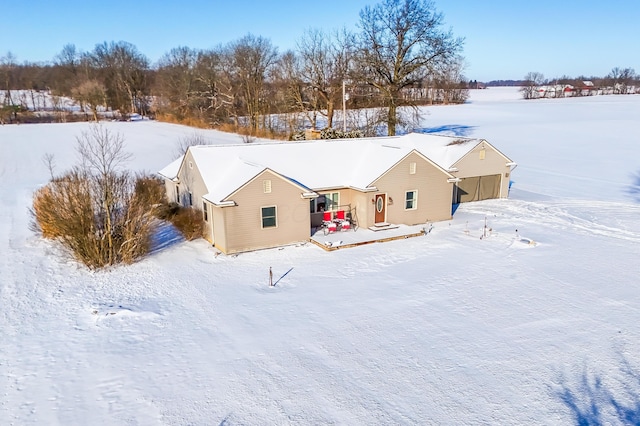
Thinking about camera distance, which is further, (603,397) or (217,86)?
(217,86)

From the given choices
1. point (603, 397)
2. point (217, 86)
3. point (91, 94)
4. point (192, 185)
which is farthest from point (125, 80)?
point (603, 397)

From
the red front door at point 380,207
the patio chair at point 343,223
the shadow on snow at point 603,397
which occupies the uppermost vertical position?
the red front door at point 380,207

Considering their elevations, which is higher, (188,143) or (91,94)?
(91,94)

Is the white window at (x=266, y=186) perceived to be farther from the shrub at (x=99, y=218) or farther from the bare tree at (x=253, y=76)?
the bare tree at (x=253, y=76)

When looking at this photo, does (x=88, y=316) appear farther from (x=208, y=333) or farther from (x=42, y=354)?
(x=208, y=333)

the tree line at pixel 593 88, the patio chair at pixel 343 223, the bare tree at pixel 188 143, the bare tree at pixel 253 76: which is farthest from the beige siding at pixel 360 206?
the tree line at pixel 593 88

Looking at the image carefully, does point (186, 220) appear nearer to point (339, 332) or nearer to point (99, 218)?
point (99, 218)

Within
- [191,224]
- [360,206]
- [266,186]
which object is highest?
[266,186]
